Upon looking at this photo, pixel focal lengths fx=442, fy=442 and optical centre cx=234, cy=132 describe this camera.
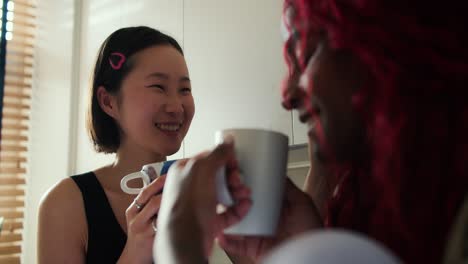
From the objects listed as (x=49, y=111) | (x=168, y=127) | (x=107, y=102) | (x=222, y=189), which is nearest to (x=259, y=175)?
(x=222, y=189)

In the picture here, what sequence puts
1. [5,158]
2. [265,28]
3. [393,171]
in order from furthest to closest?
[5,158] → [265,28] → [393,171]

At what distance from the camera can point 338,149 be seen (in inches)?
15.9

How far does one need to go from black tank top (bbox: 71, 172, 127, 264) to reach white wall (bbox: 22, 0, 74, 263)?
1165 millimetres

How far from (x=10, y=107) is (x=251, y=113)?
146cm

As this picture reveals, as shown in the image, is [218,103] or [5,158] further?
[5,158]

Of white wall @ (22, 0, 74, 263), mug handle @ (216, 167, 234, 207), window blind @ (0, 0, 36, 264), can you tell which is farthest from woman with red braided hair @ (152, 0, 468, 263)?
window blind @ (0, 0, 36, 264)

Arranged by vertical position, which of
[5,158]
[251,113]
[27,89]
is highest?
[27,89]

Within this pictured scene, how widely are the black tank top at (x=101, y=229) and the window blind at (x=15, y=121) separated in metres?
1.33

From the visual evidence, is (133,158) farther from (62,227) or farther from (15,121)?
(15,121)

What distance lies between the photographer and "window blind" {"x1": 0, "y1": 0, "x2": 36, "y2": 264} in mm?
2137

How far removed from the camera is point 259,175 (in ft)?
1.69

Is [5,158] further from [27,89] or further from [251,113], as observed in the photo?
[251,113]

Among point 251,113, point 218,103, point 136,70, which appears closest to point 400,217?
point 136,70

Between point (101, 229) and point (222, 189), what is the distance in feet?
2.02
